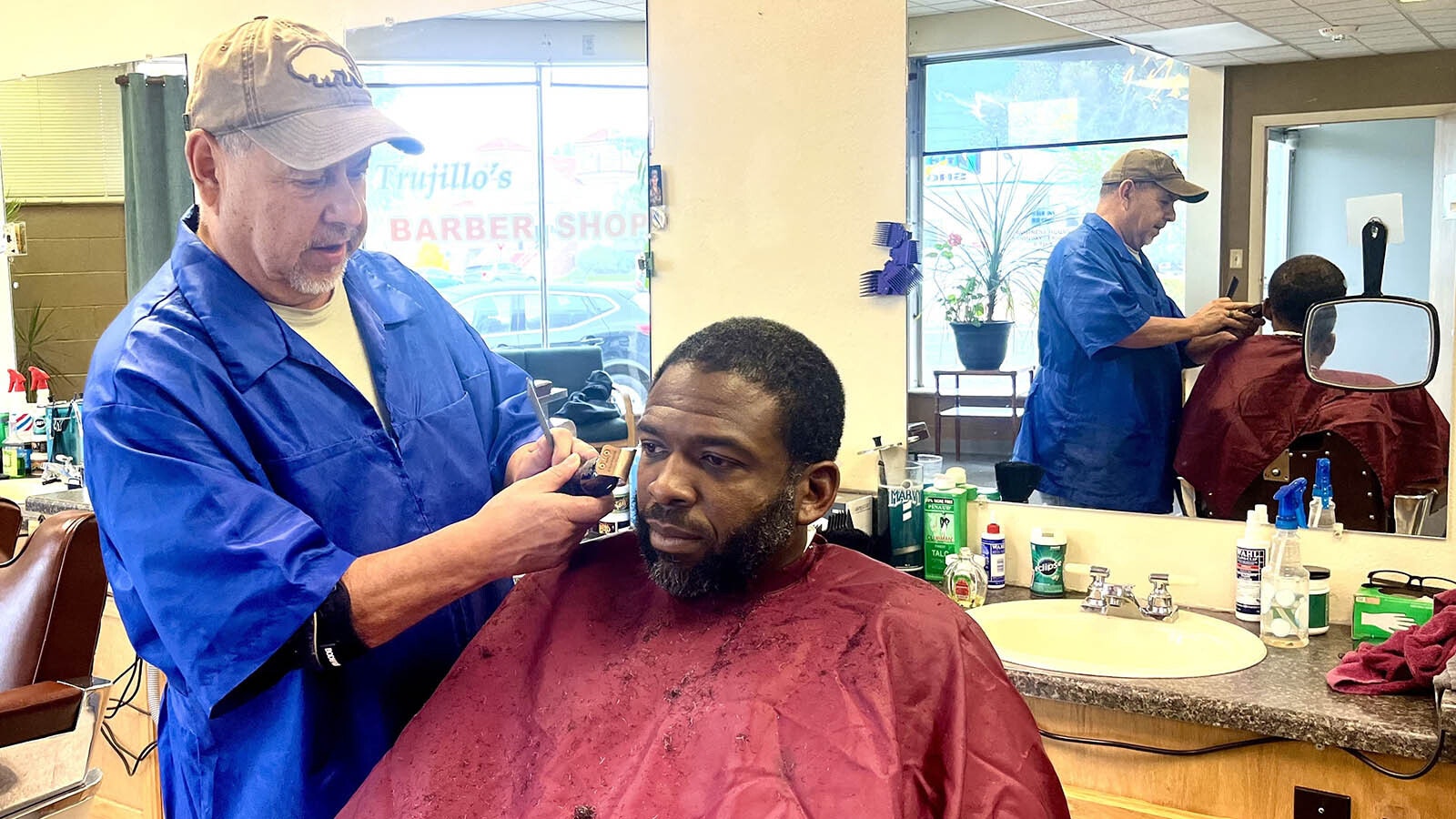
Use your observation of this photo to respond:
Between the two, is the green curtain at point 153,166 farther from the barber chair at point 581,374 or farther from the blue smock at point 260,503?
the blue smock at point 260,503

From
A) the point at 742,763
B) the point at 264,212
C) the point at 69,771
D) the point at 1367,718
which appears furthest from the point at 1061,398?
the point at 69,771

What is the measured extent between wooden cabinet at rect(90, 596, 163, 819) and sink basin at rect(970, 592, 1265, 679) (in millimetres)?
2120

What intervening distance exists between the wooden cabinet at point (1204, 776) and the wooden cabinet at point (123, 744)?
2.27 metres

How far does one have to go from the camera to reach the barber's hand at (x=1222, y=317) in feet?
7.40

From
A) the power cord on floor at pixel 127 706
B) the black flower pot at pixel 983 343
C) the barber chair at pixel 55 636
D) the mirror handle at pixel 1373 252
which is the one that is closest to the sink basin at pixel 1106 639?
the black flower pot at pixel 983 343

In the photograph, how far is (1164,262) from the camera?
2314 millimetres

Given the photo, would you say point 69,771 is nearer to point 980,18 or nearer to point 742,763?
point 742,763

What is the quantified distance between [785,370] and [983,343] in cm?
121

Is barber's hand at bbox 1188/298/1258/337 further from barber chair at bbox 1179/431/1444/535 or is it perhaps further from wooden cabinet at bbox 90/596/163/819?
wooden cabinet at bbox 90/596/163/819

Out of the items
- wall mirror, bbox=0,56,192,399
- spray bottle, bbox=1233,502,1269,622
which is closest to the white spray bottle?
wall mirror, bbox=0,56,192,399

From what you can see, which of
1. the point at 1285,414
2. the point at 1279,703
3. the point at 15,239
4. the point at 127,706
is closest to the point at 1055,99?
the point at 1285,414

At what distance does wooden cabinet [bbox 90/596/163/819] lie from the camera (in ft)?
10.0

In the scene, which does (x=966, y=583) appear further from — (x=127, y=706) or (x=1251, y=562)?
(x=127, y=706)

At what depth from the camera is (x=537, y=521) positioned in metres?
1.35
